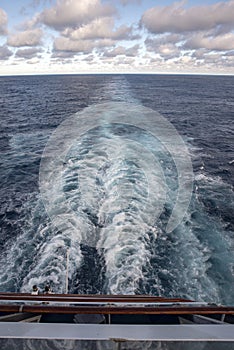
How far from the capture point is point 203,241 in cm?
1097

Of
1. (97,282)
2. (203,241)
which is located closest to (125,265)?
(97,282)

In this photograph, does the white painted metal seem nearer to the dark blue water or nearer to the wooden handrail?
the wooden handrail

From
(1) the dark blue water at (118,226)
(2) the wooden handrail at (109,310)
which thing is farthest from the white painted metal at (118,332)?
(1) the dark blue water at (118,226)

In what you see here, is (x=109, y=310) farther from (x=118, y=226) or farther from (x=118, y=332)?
(x=118, y=226)

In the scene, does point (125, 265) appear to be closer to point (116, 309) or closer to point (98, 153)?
point (116, 309)

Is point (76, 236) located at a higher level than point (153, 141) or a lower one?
lower

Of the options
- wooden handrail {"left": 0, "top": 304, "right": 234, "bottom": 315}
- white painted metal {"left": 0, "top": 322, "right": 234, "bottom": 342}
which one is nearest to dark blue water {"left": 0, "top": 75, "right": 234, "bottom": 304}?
wooden handrail {"left": 0, "top": 304, "right": 234, "bottom": 315}

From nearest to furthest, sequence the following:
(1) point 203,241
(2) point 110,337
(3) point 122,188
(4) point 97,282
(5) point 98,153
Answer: (2) point 110,337
(4) point 97,282
(1) point 203,241
(3) point 122,188
(5) point 98,153

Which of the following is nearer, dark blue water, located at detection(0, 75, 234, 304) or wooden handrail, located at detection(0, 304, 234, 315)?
wooden handrail, located at detection(0, 304, 234, 315)

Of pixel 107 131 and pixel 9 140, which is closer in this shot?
pixel 107 131

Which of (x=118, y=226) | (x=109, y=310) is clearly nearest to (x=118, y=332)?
(x=109, y=310)

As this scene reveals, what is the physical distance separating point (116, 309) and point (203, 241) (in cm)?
839

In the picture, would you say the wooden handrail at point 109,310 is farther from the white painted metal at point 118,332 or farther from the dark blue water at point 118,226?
the dark blue water at point 118,226

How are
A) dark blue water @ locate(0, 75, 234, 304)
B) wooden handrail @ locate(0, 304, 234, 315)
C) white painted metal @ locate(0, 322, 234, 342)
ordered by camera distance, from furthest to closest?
dark blue water @ locate(0, 75, 234, 304) → wooden handrail @ locate(0, 304, 234, 315) → white painted metal @ locate(0, 322, 234, 342)
